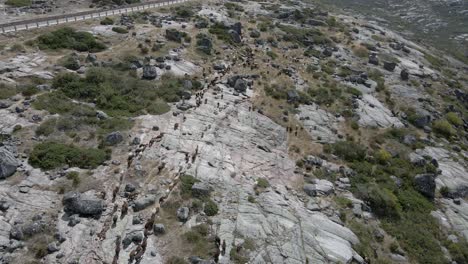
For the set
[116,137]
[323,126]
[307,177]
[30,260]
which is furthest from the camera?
[323,126]

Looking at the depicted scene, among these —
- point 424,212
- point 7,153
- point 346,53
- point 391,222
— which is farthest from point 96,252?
point 346,53

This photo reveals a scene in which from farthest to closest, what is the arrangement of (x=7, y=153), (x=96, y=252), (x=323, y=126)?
(x=323, y=126) → (x=7, y=153) → (x=96, y=252)

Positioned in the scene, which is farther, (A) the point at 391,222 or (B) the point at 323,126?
(B) the point at 323,126

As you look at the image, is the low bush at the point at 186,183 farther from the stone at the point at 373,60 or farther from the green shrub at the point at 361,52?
the green shrub at the point at 361,52

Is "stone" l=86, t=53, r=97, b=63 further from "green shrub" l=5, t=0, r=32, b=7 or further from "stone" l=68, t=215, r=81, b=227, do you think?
"green shrub" l=5, t=0, r=32, b=7

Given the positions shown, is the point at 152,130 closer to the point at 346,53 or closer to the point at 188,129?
the point at 188,129

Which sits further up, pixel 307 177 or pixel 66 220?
pixel 66 220

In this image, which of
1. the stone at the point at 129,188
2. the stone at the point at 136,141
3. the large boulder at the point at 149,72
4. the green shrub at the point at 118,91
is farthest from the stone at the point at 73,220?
the large boulder at the point at 149,72

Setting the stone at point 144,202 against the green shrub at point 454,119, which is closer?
the stone at point 144,202
